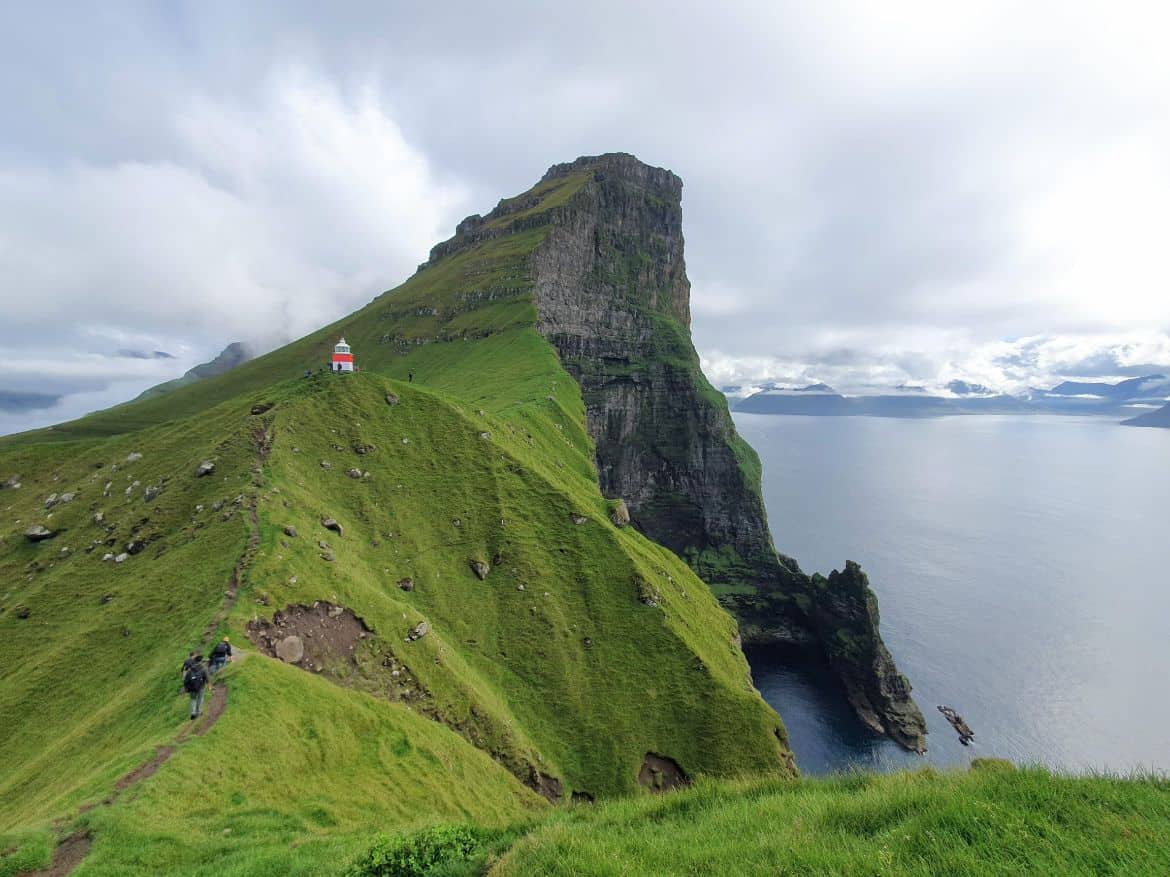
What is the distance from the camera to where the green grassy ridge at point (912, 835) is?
6547 mm

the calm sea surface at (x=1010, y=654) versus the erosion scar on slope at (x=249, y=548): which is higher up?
the erosion scar on slope at (x=249, y=548)

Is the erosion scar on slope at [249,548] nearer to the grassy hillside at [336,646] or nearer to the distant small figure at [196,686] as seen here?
the grassy hillside at [336,646]

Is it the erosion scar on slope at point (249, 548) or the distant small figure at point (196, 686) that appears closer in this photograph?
the distant small figure at point (196, 686)

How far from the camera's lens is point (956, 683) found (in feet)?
310

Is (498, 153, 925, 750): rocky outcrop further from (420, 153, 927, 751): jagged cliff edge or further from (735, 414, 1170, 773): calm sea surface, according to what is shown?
(735, 414, 1170, 773): calm sea surface

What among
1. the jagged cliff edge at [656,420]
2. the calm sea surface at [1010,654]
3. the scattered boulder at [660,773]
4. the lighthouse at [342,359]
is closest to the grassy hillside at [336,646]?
the scattered boulder at [660,773]

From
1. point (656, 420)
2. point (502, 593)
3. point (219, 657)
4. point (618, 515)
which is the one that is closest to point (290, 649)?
point (219, 657)

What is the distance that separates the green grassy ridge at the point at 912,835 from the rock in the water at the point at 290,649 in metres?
21.8

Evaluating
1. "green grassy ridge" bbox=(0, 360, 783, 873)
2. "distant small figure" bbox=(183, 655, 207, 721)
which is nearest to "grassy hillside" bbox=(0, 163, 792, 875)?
"green grassy ridge" bbox=(0, 360, 783, 873)

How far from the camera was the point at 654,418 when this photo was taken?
13950 cm

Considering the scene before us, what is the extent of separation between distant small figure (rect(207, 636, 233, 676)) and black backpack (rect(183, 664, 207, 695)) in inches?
66.4

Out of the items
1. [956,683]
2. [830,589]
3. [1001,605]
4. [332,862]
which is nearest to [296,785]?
[332,862]

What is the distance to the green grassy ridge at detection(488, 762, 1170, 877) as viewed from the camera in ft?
21.5

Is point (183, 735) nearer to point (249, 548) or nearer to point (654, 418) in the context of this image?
point (249, 548)
